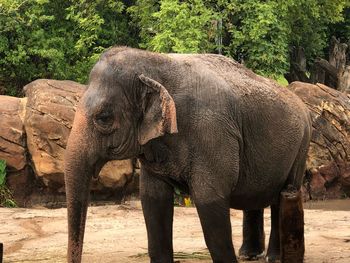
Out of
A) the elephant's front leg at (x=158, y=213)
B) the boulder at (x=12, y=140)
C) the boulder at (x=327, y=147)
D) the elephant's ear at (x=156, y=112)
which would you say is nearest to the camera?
the elephant's ear at (x=156, y=112)

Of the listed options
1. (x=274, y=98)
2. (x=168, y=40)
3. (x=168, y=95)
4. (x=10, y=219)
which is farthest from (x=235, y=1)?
(x=168, y=95)

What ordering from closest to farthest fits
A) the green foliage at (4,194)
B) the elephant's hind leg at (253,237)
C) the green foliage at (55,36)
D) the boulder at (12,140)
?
the elephant's hind leg at (253,237)
the green foliage at (4,194)
the boulder at (12,140)
the green foliage at (55,36)

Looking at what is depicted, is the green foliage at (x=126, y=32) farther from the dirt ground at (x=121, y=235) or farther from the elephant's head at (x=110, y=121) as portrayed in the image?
the elephant's head at (x=110, y=121)

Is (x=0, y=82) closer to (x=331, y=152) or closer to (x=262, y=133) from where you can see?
(x=331, y=152)

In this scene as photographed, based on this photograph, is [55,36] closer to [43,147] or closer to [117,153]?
[43,147]

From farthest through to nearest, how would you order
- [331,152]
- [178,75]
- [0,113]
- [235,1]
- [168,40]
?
[235,1], [168,40], [331,152], [0,113], [178,75]

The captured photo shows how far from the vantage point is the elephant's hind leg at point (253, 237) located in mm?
7141

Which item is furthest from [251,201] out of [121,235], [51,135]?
[51,135]

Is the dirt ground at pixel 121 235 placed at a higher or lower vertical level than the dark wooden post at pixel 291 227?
lower

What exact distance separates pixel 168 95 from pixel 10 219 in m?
5.35

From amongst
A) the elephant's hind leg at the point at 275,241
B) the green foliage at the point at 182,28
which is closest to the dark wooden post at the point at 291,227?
the elephant's hind leg at the point at 275,241

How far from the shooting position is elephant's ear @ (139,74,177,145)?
211 inches

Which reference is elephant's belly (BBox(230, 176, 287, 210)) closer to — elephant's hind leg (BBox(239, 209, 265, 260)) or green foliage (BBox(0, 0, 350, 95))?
elephant's hind leg (BBox(239, 209, 265, 260))

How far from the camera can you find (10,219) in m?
10.0
